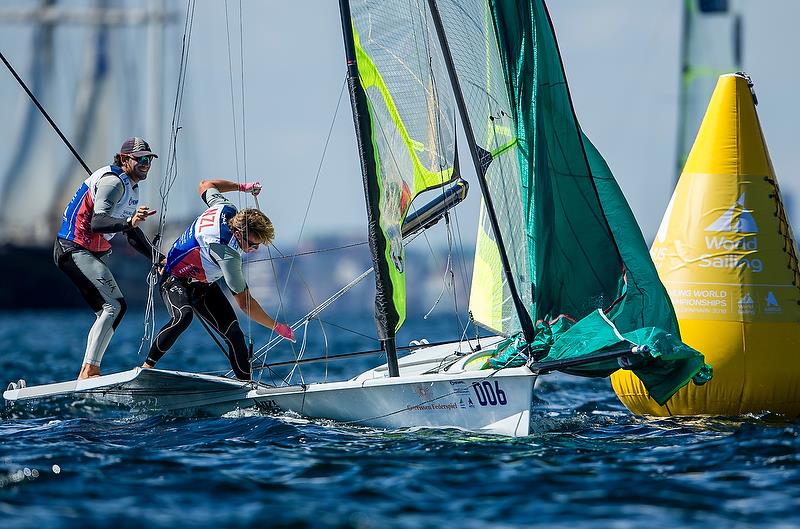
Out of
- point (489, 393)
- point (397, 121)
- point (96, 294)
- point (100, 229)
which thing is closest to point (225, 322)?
point (96, 294)

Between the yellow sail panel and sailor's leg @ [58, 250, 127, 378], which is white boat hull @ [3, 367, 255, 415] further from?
the yellow sail panel

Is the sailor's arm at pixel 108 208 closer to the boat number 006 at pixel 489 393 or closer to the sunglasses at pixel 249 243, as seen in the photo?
the sunglasses at pixel 249 243

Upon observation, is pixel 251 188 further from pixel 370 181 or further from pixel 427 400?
pixel 427 400

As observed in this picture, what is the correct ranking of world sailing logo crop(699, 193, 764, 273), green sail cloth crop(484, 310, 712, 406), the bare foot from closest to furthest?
green sail cloth crop(484, 310, 712, 406), the bare foot, world sailing logo crop(699, 193, 764, 273)

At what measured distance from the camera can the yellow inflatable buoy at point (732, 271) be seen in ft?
28.1

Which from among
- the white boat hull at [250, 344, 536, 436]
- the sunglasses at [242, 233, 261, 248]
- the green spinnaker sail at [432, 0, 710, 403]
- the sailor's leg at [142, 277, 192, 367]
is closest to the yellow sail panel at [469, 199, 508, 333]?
the green spinnaker sail at [432, 0, 710, 403]

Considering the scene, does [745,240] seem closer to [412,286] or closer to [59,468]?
[59,468]

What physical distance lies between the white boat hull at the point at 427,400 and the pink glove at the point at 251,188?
5.17ft

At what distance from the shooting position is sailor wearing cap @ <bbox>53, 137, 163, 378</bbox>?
823 cm

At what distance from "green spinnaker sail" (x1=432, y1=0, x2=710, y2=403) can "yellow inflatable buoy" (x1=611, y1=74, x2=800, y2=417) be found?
0.49 metres

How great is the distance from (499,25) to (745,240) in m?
2.56

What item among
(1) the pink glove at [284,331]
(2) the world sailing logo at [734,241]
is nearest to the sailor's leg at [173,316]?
(1) the pink glove at [284,331]

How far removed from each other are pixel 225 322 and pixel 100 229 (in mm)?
1196

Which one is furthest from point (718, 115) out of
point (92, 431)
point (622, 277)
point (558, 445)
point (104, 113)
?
point (104, 113)
